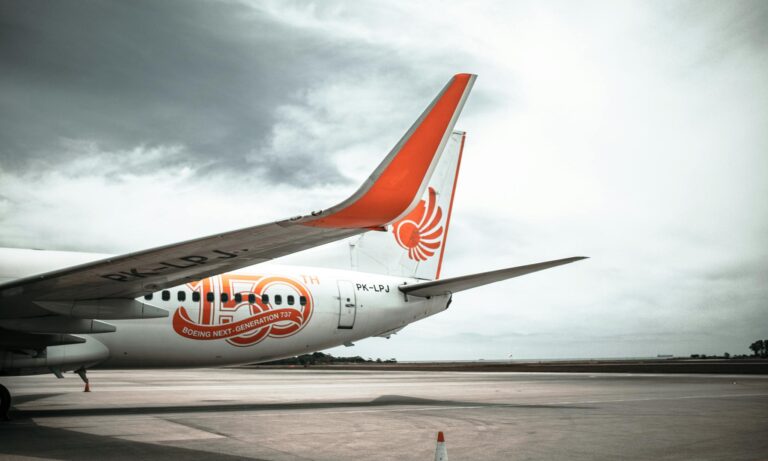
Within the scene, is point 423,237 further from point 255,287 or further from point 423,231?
point 255,287

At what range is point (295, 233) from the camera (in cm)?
759

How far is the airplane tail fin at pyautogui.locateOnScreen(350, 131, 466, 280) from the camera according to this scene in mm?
19109

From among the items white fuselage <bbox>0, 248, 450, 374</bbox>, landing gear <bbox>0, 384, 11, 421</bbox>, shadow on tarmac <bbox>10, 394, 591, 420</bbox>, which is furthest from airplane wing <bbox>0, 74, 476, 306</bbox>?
shadow on tarmac <bbox>10, 394, 591, 420</bbox>

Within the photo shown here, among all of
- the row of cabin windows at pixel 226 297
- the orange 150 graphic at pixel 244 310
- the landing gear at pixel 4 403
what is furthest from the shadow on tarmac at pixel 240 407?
the row of cabin windows at pixel 226 297

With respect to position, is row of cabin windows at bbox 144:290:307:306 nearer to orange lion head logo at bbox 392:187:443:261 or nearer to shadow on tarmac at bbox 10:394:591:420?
shadow on tarmac at bbox 10:394:591:420

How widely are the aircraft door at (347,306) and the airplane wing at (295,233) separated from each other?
7390 millimetres

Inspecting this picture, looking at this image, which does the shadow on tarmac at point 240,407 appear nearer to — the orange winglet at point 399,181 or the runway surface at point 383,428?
the runway surface at point 383,428

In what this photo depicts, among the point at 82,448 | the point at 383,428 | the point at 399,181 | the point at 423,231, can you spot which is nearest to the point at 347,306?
the point at 423,231

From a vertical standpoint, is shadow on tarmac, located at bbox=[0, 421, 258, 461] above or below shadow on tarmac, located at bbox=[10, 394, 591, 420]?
above

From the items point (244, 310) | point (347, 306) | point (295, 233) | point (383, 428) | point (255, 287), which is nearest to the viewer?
point (295, 233)

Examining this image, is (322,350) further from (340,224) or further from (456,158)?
(340,224)

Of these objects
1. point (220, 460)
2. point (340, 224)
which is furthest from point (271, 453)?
point (340, 224)

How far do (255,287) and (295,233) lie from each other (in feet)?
28.7

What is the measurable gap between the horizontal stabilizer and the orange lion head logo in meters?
1.67
